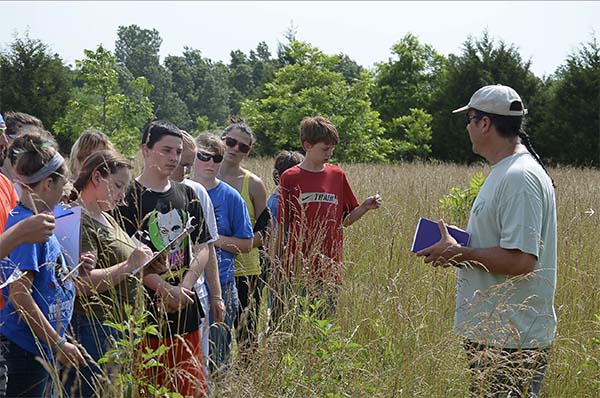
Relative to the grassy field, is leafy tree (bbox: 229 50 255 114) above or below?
above

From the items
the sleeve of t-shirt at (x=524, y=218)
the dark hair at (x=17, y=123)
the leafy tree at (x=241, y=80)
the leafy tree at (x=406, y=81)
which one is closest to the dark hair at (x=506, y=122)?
the sleeve of t-shirt at (x=524, y=218)

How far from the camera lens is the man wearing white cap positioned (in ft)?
9.96

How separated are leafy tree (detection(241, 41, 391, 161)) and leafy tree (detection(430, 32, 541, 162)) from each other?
350 centimetres

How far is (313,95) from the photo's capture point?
107ft

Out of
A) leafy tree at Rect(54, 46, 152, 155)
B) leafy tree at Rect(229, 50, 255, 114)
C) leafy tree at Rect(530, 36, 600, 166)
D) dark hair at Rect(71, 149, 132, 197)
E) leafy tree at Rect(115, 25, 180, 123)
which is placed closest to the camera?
dark hair at Rect(71, 149, 132, 197)

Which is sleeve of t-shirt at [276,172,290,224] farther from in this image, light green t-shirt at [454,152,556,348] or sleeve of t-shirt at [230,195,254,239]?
light green t-shirt at [454,152,556,348]

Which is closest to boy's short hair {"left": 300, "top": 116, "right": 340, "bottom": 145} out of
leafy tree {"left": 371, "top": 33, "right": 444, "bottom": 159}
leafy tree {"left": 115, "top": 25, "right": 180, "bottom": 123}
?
leafy tree {"left": 371, "top": 33, "right": 444, "bottom": 159}

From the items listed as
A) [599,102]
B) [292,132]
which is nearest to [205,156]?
[292,132]

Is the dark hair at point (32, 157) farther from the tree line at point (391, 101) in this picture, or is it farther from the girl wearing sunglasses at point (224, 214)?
the tree line at point (391, 101)

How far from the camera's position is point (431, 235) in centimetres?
333

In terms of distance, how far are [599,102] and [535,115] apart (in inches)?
123

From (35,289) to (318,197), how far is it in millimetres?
2517

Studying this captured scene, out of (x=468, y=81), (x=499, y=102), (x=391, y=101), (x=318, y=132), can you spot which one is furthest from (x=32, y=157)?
(x=391, y=101)

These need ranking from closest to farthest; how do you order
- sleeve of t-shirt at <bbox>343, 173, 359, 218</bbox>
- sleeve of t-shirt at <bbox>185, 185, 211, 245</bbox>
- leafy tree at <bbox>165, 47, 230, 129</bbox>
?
sleeve of t-shirt at <bbox>185, 185, 211, 245</bbox> → sleeve of t-shirt at <bbox>343, 173, 359, 218</bbox> → leafy tree at <bbox>165, 47, 230, 129</bbox>
